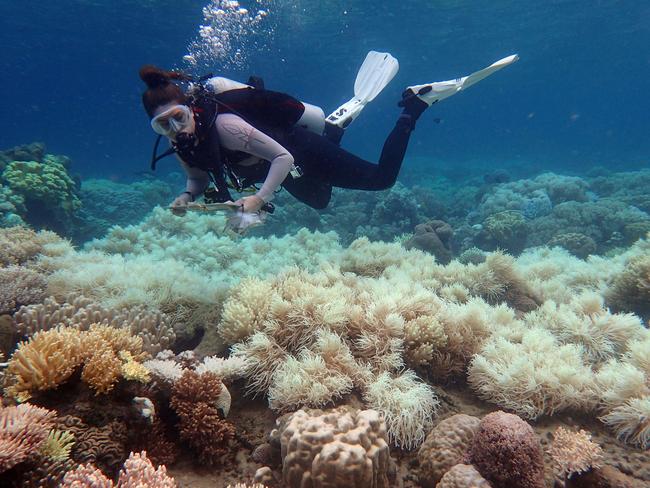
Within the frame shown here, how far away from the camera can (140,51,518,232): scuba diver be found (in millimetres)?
3789

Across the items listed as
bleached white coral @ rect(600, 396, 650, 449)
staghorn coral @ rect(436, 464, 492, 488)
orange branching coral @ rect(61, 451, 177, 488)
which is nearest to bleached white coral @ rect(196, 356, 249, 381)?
orange branching coral @ rect(61, 451, 177, 488)

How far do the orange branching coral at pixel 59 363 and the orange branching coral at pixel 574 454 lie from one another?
3.25 meters

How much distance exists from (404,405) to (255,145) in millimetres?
3077

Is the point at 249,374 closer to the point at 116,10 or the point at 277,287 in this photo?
the point at 277,287

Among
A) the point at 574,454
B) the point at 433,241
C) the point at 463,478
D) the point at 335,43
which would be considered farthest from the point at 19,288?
the point at 335,43

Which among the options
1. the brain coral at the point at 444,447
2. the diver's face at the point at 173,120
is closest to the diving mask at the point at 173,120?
the diver's face at the point at 173,120

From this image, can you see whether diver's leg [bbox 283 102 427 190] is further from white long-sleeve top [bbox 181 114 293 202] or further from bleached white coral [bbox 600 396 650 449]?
bleached white coral [bbox 600 396 650 449]

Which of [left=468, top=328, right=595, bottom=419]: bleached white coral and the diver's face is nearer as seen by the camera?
[left=468, top=328, right=595, bottom=419]: bleached white coral

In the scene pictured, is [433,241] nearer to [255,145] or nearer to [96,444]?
[255,145]

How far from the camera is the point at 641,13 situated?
38.0m

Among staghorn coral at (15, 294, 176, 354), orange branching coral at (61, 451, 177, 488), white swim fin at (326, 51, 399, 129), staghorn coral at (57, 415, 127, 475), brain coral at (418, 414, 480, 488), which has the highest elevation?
white swim fin at (326, 51, 399, 129)

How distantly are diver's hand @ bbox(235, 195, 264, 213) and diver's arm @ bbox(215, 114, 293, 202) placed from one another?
0.22ft

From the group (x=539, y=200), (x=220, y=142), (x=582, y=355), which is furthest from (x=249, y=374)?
(x=539, y=200)

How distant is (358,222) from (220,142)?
33.7 ft
